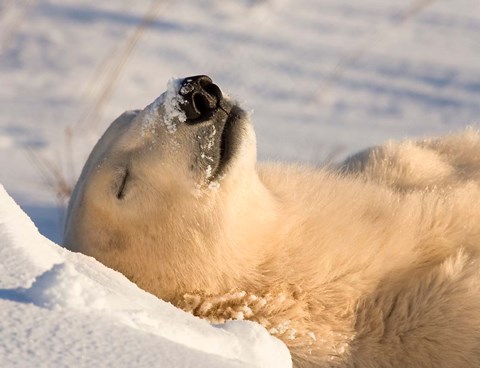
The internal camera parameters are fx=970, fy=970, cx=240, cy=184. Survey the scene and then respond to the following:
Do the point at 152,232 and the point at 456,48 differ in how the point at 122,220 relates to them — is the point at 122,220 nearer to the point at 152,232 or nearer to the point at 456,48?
the point at 152,232

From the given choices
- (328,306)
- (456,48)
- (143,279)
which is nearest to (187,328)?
(143,279)

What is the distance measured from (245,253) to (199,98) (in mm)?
415

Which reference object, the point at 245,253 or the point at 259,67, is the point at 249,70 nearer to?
the point at 259,67

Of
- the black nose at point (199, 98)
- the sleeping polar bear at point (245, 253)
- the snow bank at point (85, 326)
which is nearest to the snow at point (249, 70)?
the sleeping polar bear at point (245, 253)

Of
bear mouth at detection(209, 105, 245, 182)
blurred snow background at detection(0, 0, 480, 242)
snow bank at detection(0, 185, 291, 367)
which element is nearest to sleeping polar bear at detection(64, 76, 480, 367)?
bear mouth at detection(209, 105, 245, 182)

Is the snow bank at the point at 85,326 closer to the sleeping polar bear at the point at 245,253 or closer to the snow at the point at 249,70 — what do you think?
the sleeping polar bear at the point at 245,253

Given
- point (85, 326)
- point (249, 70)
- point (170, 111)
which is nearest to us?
point (85, 326)

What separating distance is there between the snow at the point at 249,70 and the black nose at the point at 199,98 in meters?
1.69

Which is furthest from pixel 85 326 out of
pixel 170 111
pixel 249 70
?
pixel 249 70

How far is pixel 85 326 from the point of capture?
149 centimetres

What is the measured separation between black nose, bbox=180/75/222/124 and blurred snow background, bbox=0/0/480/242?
7.25 ft

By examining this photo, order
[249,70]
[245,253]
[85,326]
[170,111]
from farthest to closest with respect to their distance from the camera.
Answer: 1. [249,70]
2. [245,253]
3. [170,111]
4. [85,326]

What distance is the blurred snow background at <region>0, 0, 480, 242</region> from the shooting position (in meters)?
4.99

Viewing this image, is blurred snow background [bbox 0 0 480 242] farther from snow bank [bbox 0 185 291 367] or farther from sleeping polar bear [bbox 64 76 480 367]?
snow bank [bbox 0 185 291 367]
